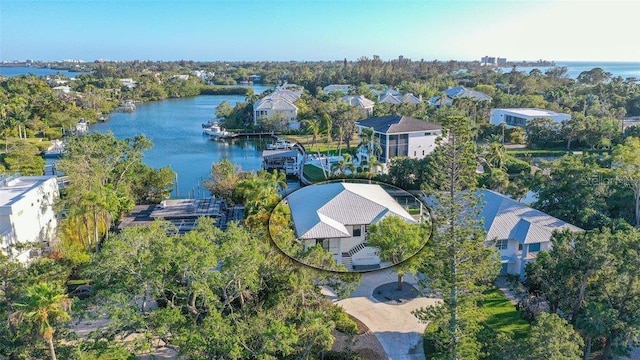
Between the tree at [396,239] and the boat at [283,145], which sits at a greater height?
the tree at [396,239]

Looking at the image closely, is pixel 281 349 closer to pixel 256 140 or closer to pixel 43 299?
pixel 43 299

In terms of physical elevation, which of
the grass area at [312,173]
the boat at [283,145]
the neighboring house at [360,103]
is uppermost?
the neighboring house at [360,103]

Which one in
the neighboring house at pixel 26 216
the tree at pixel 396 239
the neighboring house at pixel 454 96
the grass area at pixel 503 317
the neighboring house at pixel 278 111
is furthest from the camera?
the neighboring house at pixel 454 96

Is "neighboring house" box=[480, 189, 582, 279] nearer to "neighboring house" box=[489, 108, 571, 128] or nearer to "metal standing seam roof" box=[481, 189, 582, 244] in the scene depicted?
"metal standing seam roof" box=[481, 189, 582, 244]

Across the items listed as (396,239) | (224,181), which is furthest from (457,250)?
(224,181)

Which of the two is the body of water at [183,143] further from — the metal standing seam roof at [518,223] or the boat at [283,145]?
the metal standing seam roof at [518,223]

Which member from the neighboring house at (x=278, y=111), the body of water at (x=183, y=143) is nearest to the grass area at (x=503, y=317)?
the body of water at (x=183, y=143)

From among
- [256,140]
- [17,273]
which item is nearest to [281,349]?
[17,273]
